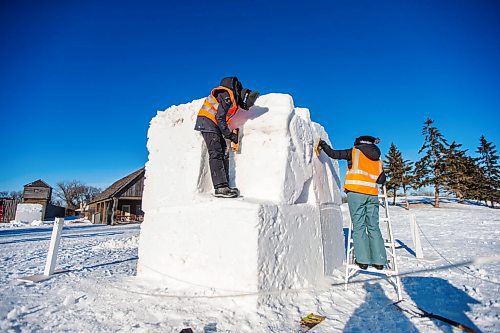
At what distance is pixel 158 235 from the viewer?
3623 millimetres

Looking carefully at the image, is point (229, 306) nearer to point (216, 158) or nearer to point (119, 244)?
point (216, 158)

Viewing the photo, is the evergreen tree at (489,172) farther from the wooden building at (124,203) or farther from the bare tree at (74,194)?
the bare tree at (74,194)

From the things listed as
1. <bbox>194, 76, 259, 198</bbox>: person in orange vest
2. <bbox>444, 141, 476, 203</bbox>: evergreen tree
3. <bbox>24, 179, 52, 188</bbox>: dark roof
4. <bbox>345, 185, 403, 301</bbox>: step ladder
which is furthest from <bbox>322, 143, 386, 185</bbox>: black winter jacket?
<bbox>24, 179, 52, 188</bbox>: dark roof

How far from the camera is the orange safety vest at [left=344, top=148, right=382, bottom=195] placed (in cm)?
343

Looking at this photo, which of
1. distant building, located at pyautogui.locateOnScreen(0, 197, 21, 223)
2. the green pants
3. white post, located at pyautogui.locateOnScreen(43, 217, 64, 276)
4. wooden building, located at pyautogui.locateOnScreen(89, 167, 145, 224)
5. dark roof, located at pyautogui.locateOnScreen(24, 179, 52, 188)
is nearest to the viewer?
the green pants

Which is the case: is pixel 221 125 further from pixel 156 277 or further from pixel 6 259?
pixel 6 259

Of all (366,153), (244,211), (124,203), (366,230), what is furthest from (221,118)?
(124,203)

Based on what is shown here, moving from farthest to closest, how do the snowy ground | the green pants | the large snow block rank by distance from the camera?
the green pants
the large snow block
the snowy ground

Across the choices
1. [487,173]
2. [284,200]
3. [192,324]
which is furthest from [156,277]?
[487,173]

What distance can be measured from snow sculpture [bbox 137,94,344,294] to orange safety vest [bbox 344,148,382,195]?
597 millimetres

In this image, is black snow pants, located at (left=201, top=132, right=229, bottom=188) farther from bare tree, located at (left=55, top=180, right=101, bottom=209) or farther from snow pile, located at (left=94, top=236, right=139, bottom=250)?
bare tree, located at (left=55, top=180, right=101, bottom=209)

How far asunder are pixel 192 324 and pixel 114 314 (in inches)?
31.9

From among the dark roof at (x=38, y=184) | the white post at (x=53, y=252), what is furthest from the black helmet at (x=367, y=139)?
the dark roof at (x=38, y=184)

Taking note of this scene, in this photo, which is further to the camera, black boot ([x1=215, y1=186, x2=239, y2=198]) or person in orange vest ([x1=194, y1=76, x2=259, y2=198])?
person in orange vest ([x1=194, y1=76, x2=259, y2=198])
